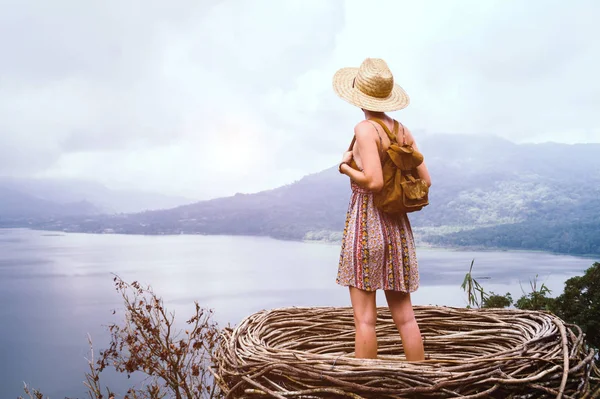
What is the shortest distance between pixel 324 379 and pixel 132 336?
273 cm

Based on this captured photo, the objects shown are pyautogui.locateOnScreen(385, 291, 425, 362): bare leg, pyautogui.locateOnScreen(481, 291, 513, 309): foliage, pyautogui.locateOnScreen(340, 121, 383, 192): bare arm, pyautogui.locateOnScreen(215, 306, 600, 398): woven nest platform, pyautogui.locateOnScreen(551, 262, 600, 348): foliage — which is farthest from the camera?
pyautogui.locateOnScreen(481, 291, 513, 309): foliage

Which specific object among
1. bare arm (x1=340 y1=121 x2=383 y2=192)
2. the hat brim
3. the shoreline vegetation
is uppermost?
the hat brim

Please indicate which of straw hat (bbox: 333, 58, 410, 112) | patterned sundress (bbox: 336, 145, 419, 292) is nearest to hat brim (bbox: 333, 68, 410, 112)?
straw hat (bbox: 333, 58, 410, 112)

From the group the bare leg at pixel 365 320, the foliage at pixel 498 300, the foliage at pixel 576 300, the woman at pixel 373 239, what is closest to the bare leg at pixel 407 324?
the woman at pixel 373 239

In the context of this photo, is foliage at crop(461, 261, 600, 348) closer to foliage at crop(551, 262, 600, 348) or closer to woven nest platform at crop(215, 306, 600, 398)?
foliage at crop(551, 262, 600, 348)

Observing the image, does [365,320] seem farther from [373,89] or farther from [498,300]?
[498,300]

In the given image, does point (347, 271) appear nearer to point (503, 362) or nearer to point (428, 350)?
point (503, 362)

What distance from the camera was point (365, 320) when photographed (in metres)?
2.41

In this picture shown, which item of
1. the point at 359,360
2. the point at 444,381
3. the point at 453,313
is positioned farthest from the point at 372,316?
the point at 453,313

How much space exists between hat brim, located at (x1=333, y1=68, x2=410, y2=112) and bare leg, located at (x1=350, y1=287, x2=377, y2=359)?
2.69ft

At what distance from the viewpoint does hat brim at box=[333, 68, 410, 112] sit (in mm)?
2451

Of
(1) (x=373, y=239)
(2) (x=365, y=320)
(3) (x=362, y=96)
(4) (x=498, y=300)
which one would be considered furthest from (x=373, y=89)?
(4) (x=498, y=300)

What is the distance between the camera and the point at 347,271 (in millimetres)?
2447

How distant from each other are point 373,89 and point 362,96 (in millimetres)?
58
